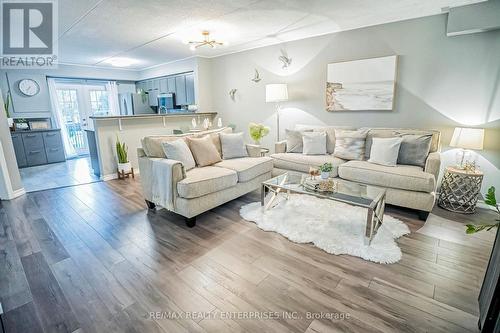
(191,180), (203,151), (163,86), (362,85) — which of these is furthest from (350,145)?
(163,86)

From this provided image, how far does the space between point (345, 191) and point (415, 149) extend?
127cm

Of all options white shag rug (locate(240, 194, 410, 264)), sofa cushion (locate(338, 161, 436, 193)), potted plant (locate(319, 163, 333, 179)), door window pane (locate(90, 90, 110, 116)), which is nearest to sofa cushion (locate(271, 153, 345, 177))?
sofa cushion (locate(338, 161, 436, 193))

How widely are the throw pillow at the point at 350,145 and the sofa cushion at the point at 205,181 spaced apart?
5.44 feet

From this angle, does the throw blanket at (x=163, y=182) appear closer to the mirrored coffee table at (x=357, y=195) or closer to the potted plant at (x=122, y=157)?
the mirrored coffee table at (x=357, y=195)

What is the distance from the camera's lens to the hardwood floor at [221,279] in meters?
1.50

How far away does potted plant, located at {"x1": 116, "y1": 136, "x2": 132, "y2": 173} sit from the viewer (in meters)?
4.37

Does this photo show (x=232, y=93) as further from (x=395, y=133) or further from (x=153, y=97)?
(x=395, y=133)

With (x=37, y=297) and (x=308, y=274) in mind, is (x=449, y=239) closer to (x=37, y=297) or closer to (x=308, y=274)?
(x=308, y=274)

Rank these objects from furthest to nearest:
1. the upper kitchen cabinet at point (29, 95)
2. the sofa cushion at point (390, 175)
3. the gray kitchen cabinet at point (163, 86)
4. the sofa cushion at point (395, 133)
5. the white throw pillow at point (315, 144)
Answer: the gray kitchen cabinet at point (163, 86) < the upper kitchen cabinet at point (29, 95) < the white throw pillow at point (315, 144) < the sofa cushion at point (395, 133) < the sofa cushion at point (390, 175)

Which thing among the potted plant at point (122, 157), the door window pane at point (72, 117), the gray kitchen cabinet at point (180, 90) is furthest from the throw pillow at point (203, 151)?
the door window pane at point (72, 117)

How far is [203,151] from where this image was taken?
328 cm

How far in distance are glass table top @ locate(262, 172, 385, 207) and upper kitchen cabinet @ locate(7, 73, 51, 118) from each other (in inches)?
244

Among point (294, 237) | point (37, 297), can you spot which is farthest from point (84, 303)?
A: point (294, 237)

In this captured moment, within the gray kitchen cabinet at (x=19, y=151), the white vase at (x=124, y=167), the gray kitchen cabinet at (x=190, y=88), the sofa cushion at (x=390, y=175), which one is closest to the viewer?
the sofa cushion at (x=390, y=175)
